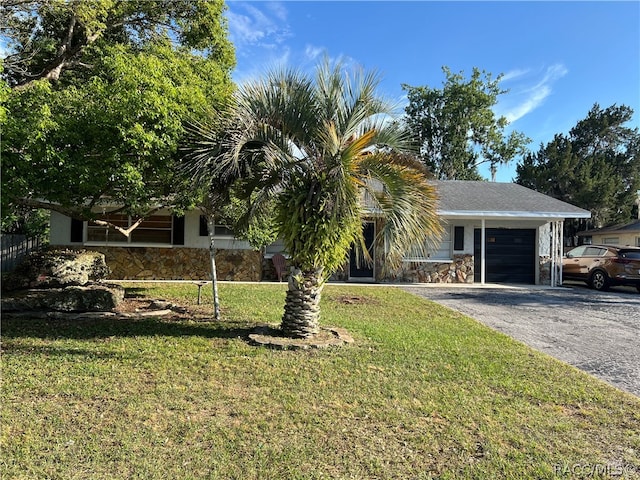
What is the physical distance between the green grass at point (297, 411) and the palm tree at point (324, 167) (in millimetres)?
1412

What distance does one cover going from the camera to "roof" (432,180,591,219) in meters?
15.6

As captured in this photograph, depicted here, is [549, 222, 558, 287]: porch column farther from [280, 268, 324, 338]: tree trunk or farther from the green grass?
[280, 268, 324, 338]: tree trunk

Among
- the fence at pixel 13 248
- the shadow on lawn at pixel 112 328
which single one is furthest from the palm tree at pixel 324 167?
the fence at pixel 13 248

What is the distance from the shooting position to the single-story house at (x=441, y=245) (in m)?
15.1

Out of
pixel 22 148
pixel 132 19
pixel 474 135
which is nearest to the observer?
pixel 22 148

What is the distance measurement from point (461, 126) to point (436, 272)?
20.2 meters

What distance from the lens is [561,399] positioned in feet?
15.3

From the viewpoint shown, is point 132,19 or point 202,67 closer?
point 202,67

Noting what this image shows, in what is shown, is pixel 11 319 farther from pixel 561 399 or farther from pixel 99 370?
pixel 561 399

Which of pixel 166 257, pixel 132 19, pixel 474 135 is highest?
pixel 474 135

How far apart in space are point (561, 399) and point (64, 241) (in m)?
15.1

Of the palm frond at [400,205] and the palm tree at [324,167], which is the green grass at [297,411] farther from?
the palm frond at [400,205]

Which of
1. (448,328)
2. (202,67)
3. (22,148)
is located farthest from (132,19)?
(448,328)

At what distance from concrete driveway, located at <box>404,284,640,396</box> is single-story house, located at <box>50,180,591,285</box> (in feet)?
4.84
